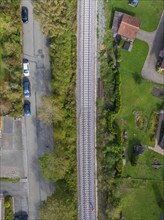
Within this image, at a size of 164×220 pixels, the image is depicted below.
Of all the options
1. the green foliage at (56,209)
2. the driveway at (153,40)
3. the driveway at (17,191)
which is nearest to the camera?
the green foliage at (56,209)

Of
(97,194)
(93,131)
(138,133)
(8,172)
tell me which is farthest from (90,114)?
(8,172)

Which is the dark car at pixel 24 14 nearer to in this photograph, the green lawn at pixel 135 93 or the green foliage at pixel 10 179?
the green lawn at pixel 135 93

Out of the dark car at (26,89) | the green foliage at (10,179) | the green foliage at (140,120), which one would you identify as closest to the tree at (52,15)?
the dark car at (26,89)

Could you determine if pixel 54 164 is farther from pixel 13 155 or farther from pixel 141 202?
pixel 141 202

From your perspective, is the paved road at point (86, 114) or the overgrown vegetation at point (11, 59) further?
the paved road at point (86, 114)

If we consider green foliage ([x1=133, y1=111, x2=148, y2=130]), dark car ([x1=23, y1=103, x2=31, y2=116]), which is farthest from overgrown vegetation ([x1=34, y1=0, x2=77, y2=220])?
green foliage ([x1=133, y1=111, x2=148, y2=130])

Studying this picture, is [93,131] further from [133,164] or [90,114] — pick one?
[133,164]

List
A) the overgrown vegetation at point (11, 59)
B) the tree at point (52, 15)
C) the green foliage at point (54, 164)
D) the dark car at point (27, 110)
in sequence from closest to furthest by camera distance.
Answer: the green foliage at point (54, 164) → the tree at point (52, 15) → the overgrown vegetation at point (11, 59) → the dark car at point (27, 110)

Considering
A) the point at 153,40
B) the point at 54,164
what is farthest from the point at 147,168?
the point at 153,40

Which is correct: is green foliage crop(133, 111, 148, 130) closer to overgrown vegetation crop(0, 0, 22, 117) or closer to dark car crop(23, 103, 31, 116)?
dark car crop(23, 103, 31, 116)
